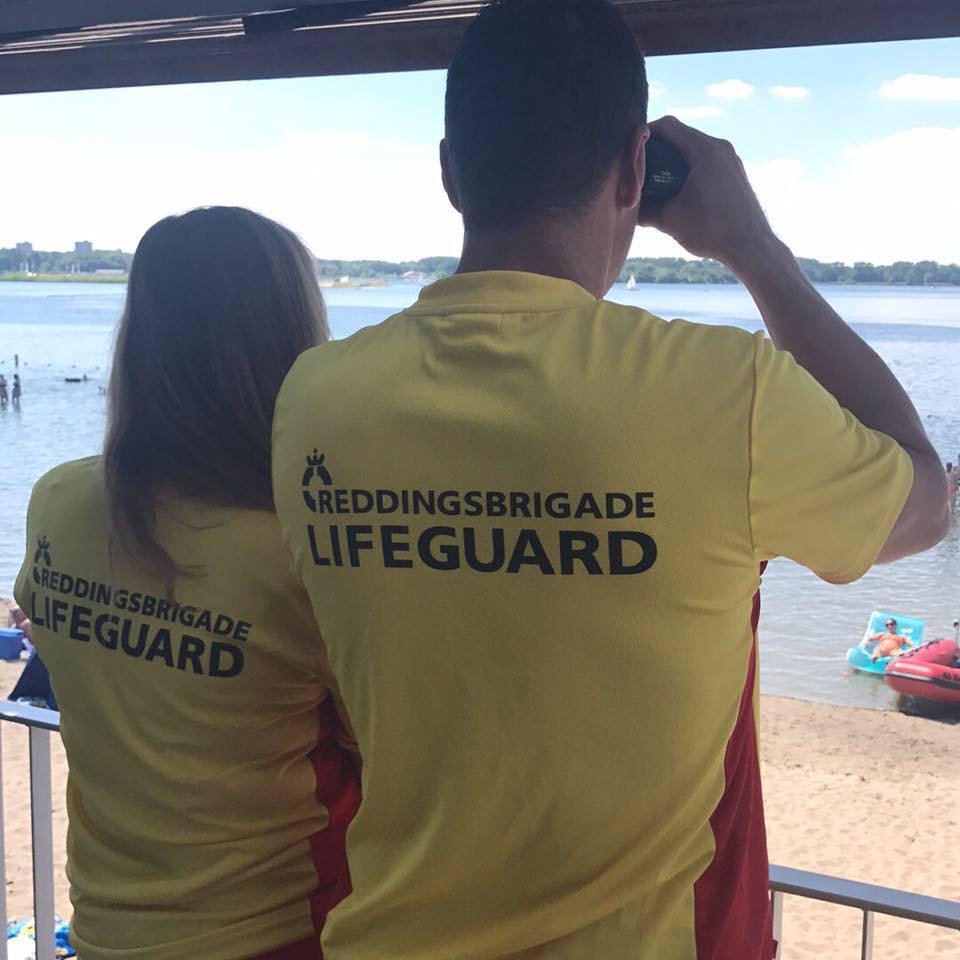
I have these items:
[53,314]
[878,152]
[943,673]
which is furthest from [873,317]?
[53,314]

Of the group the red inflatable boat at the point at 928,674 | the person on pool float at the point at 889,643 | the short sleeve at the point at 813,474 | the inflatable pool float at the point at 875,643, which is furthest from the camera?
the inflatable pool float at the point at 875,643

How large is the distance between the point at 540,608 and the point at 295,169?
35.1m

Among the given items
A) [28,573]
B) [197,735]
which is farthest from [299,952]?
[28,573]

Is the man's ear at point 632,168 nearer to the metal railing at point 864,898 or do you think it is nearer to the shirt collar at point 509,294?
the shirt collar at point 509,294

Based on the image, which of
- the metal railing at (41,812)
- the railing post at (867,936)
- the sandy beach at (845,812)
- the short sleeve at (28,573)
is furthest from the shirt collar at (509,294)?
the sandy beach at (845,812)

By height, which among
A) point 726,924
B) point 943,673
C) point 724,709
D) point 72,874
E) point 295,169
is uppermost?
point 295,169

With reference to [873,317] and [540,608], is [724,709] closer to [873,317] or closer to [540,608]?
[540,608]

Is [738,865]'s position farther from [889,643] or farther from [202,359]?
[889,643]

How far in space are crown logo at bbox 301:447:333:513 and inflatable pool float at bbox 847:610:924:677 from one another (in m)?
17.1

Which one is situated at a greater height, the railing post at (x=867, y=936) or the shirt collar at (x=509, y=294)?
the shirt collar at (x=509, y=294)

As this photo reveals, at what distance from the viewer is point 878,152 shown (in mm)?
35562

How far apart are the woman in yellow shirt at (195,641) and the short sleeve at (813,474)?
486 mm

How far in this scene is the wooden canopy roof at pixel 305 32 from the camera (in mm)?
1189

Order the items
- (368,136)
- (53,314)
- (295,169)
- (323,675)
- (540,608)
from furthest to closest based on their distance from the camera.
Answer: (53,314) < (295,169) < (368,136) < (323,675) < (540,608)
